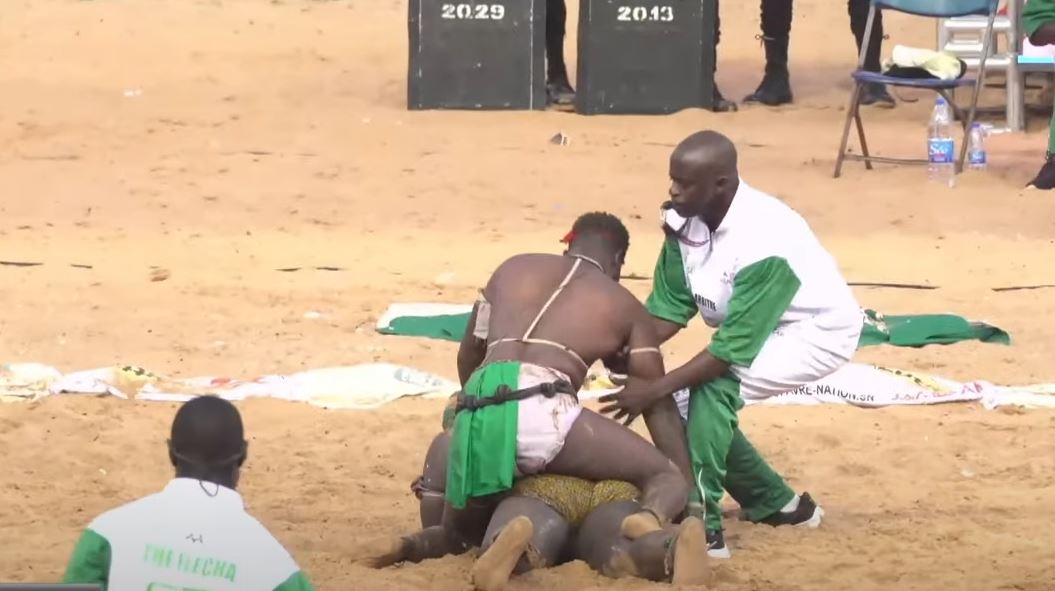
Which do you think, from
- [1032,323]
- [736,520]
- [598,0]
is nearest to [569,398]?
[736,520]

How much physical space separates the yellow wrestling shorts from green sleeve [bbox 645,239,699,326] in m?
0.75

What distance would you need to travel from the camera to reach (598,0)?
1304 cm

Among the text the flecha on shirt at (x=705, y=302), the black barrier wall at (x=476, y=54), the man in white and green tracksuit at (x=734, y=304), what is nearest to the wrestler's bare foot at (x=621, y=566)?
the man in white and green tracksuit at (x=734, y=304)

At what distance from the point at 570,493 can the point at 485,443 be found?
0.28m

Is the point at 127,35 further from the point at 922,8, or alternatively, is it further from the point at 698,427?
the point at 698,427

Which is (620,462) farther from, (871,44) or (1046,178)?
(871,44)

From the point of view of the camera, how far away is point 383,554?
5.25 meters

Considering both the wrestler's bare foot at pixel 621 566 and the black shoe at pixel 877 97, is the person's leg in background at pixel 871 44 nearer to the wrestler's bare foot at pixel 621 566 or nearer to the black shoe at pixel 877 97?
the black shoe at pixel 877 97

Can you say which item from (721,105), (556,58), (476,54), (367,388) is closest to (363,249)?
(367,388)

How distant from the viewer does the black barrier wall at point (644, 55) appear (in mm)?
13062

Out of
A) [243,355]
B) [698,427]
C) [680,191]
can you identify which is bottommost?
[243,355]

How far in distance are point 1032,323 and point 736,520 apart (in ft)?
10.2

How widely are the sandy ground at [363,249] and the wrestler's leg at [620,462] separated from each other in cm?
28

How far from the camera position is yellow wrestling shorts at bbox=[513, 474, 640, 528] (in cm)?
519
